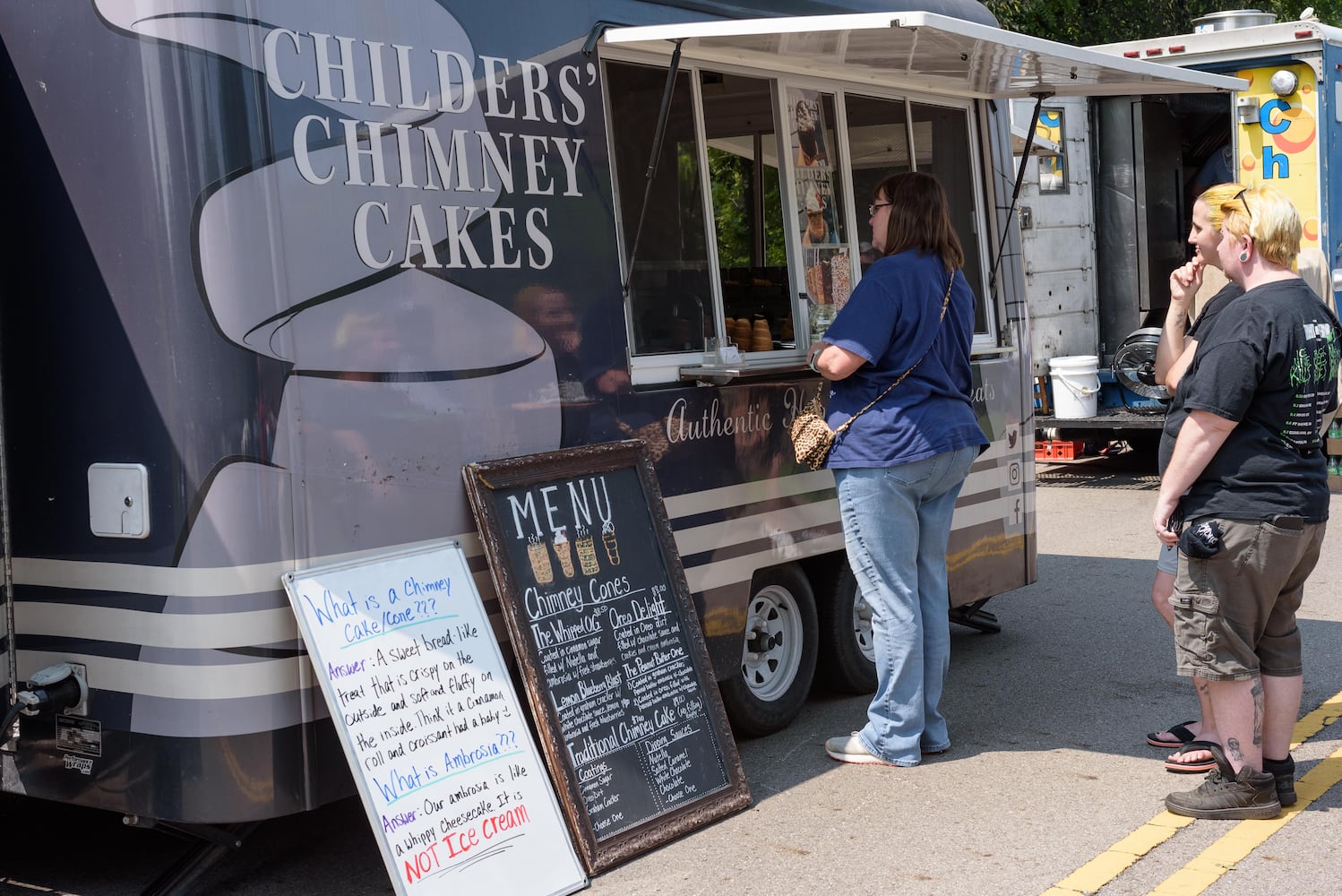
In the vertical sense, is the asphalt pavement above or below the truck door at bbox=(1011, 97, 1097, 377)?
below

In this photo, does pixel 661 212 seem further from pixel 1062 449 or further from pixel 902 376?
pixel 1062 449

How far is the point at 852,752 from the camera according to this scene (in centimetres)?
507

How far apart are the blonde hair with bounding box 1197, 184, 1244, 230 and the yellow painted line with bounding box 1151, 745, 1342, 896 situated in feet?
5.96

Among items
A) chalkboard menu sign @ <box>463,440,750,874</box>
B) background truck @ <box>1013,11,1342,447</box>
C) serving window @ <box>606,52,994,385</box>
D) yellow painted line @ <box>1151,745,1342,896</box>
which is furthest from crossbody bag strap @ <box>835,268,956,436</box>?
background truck @ <box>1013,11,1342,447</box>

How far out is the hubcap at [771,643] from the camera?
5.37 meters

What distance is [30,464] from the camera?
3.87 m

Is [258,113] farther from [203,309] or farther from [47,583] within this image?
[47,583]

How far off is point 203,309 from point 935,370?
2369 millimetres

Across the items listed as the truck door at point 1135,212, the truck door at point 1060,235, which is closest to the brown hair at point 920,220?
the truck door at point 1060,235

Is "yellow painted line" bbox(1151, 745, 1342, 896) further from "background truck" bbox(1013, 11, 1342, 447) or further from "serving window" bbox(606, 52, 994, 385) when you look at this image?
"background truck" bbox(1013, 11, 1342, 447)

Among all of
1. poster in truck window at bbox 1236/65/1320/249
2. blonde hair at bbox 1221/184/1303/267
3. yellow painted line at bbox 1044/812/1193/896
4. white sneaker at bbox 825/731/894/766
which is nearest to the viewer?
yellow painted line at bbox 1044/812/1193/896

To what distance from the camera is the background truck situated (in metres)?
10.4

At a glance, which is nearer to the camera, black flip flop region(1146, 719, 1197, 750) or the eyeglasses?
the eyeglasses

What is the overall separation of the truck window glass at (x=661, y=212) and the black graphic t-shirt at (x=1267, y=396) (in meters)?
1.68
